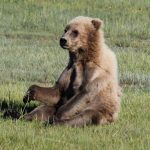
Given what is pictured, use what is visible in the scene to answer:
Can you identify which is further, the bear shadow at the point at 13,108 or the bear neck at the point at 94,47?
the bear neck at the point at 94,47

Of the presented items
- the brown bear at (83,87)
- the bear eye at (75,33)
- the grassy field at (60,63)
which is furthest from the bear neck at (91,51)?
the grassy field at (60,63)

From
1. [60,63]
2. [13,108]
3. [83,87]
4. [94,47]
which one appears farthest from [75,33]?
[60,63]

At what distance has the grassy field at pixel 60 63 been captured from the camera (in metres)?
6.60

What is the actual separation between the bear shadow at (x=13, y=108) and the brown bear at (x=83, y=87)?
21cm

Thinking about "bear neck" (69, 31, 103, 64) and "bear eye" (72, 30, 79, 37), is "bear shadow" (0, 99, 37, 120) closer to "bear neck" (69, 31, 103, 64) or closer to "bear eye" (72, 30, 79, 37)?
"bear neck" (69, 31, 103, 64)

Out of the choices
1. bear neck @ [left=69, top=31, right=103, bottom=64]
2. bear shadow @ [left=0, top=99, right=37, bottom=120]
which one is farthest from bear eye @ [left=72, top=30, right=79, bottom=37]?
bear shadow @ [left=0, top=99, right=37, bottom=120]

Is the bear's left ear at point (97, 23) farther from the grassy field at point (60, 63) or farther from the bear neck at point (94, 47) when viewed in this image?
the grassy field at point (60, 63)

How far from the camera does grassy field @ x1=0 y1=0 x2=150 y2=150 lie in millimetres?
6598

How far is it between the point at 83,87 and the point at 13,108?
1.14 metres

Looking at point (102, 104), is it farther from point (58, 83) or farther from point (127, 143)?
point (127, 143)

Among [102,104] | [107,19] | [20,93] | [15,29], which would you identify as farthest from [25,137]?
[107,19]

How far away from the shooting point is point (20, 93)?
9.45 metres

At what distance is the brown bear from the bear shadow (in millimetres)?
212

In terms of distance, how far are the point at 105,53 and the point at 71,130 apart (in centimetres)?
134
